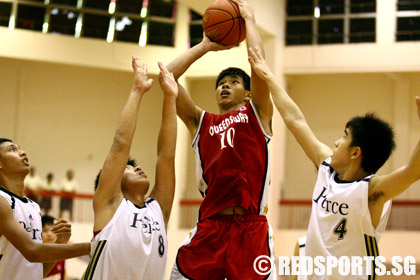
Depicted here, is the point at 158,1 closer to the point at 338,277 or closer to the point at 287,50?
Result: the point at 287,50

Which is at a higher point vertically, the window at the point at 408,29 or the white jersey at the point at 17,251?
the window at the point at 408,29

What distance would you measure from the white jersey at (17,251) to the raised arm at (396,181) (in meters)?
2.70

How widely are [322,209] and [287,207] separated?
12.7 m

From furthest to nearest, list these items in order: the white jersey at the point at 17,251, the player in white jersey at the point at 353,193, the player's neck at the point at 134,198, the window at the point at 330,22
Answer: the window at the point at 330,22 < the white jersey at the point at 17,251 < the player's neck at the point at 134,198 < the player in white jersey at the point at 353,193

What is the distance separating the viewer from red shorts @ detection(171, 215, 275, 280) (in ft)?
15.4

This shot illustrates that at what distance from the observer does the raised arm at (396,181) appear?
12.3 feet

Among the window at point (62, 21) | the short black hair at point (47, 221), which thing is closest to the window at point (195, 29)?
the window at point (62, 21)

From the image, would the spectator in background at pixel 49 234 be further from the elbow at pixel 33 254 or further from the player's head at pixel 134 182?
the player's head at pixel 134 182

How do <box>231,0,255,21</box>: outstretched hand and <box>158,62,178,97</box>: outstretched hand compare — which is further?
<box>231,0,255,21</box>: outstretched hand

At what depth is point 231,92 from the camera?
536 cm

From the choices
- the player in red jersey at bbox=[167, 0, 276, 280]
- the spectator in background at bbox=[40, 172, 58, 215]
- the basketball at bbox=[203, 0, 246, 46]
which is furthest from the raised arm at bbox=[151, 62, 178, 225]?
the spectator in background at bbox=[40, 172, 58, 215]

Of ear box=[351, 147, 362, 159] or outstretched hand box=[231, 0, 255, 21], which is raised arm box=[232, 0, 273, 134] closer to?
outstretched hand box=[231, 0, 255, 21]

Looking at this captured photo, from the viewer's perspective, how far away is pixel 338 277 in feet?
13.6

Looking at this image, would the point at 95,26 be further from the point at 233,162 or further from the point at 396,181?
the point at 396,181
